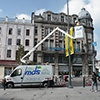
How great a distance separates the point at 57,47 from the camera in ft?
91.5

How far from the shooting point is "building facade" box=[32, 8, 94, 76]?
27.2 meters

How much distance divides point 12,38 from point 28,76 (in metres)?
16.4

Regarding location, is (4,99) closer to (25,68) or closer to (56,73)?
(25,68)

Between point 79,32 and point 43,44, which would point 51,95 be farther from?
point 43,44

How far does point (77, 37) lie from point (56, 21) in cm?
1877

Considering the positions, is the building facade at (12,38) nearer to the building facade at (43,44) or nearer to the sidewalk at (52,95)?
the building facade at (43,44)

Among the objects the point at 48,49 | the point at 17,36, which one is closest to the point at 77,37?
the point at 48,49

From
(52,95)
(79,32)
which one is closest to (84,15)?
(79,32)

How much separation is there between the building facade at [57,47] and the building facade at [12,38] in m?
1.76

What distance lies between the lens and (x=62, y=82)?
12492 millimetres

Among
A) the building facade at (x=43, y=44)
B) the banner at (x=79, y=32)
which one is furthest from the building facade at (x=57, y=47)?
the banner at (x=79, y=32)

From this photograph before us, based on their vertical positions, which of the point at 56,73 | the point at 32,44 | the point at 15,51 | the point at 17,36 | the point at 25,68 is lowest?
the point at 56,73

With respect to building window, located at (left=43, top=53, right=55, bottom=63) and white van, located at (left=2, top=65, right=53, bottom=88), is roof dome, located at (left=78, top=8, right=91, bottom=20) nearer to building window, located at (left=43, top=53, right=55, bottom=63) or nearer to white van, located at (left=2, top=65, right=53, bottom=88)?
building window, located at (left=43, top=53, right=55, bottom=63)

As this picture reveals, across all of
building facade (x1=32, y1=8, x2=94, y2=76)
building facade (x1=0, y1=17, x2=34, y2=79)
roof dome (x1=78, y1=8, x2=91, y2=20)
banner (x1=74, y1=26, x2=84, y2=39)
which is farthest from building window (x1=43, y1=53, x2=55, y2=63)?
banner (x1=74, y1=26, x2=84, y2=39)
